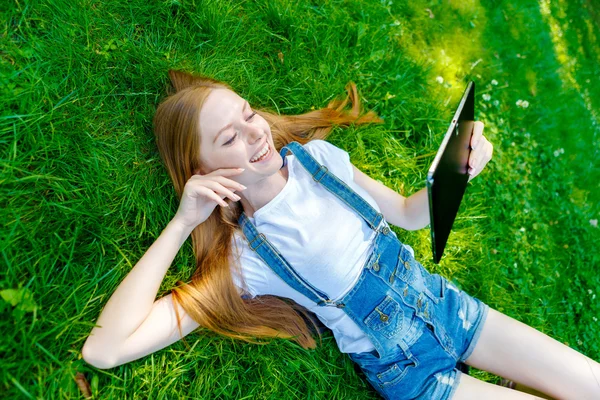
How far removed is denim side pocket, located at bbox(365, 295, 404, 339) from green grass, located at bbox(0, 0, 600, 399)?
57cm

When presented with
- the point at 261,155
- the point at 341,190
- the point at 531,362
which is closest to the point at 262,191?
the point at 261,155

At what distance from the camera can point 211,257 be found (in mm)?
2584

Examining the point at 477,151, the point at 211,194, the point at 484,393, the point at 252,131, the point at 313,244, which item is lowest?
the point at 484,393

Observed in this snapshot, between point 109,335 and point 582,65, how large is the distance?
497 cm

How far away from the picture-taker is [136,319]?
2170mm

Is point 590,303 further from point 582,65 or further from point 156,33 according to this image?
point 156,33

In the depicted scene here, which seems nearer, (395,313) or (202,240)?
(395,313)

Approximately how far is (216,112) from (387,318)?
1427mm

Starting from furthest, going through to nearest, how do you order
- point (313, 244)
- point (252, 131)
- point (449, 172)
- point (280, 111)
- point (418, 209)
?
point (280, 111)
point (418, 209)
point (313, 244)
point (252, 131)
point (449, 172)

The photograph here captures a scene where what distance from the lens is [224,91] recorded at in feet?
7.99

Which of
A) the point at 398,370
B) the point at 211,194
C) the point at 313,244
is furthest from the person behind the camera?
the point at 398,370

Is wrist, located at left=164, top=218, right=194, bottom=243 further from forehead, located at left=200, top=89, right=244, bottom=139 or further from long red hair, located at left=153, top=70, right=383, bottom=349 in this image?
forehead, located at left=200, top=89, right=244, bottom=139

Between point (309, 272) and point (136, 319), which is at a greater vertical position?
point (309, 272)

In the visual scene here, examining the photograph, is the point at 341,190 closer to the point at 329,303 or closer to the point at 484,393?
the point at 329,303
